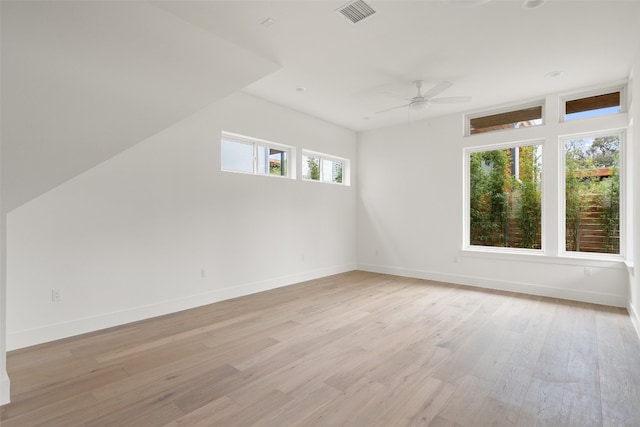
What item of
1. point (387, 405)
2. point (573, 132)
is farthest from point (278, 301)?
point (573, 132)

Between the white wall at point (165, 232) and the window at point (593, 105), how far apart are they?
13.4ft

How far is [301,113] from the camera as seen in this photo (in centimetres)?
568

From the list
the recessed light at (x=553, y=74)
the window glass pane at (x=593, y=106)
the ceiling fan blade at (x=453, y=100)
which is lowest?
the ceiling fan blade at (x=453, y=100)

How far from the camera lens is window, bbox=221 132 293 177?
4.68m

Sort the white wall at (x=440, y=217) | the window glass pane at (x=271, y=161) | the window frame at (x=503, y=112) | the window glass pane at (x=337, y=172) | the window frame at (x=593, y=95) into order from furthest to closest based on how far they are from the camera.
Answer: the window glass pane at (x=337, y=172) → the window glass pane at (x=271, y=161) → the window frame at (x=503, y=112) → the white wall at (x=440, y=217) → the window frame at (x=593, y=95)

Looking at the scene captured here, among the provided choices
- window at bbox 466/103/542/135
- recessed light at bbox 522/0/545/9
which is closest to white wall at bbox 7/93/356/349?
window at bbox 466/103/542/135

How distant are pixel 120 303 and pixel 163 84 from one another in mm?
2521

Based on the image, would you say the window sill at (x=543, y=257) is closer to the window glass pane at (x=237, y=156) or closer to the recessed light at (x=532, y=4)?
the recessed light at (x=532, y=4)

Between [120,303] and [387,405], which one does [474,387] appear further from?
[120,303]

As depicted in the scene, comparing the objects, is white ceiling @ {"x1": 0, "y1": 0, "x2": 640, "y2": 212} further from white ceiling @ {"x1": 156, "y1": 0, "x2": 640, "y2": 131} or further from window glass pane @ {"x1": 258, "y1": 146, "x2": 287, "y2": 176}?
window glass pane @ {"x1": 258, "y1": 146, "x2": 287, "y2": 176}

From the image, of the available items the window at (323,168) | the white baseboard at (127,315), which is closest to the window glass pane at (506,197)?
the window at (323,168)

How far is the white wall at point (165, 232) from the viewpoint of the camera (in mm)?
3006

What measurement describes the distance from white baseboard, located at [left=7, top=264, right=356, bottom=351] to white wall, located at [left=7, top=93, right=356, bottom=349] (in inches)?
0.4

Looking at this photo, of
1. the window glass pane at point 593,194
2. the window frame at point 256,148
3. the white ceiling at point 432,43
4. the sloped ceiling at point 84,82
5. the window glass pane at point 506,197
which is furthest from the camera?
the window glass pane at point 506,197
